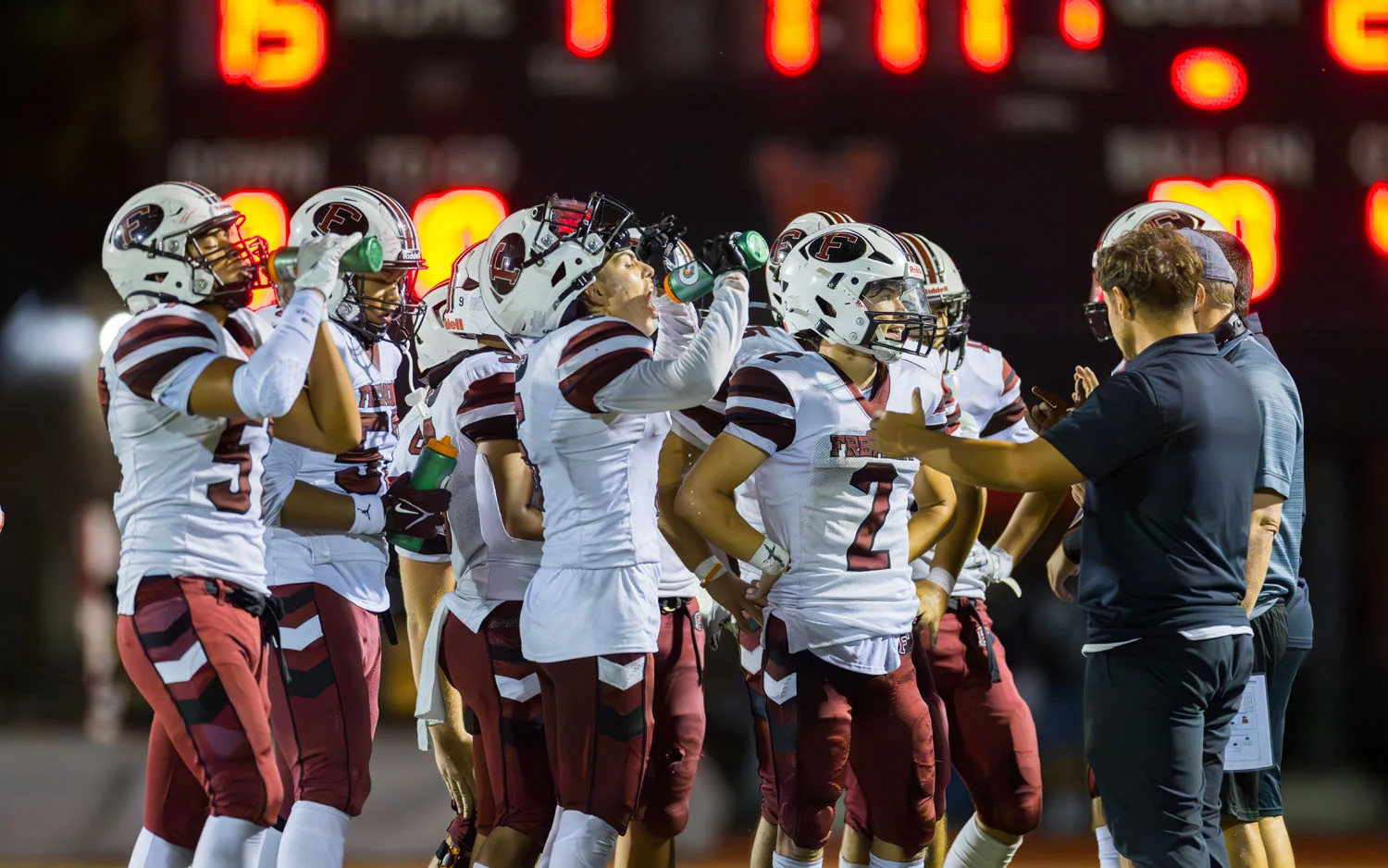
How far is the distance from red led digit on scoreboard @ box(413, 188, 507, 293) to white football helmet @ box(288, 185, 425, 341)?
1.46 meters

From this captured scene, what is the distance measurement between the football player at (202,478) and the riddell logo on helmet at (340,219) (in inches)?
35.0

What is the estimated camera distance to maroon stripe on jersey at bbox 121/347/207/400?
3.45 m

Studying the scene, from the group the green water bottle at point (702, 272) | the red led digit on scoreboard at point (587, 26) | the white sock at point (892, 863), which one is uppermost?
the red led digit on scoreboard at point (587, 26)

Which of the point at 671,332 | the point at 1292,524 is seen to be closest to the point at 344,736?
the point at 671,332

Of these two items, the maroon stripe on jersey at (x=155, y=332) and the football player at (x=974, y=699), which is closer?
the maroon stripe on jersey at (x=155, y=332)

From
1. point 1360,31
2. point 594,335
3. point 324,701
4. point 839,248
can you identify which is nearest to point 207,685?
point 324,701

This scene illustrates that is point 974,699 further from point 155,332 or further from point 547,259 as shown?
point 155,332

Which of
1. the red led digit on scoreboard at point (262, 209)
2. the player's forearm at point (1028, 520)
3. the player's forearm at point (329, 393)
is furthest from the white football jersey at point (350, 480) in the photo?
the red led digit on scoreboard at point (262, 209)

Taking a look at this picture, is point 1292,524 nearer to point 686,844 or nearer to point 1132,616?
point 1132,616

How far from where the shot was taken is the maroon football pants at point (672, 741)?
4.08m

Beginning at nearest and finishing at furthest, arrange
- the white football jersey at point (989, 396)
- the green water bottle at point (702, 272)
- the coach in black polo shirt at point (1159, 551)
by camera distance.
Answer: the coach in black polo shirt at point (1159, 551) → the green water bottle at point (702, 272) → the white football jersey at point (989, 396)

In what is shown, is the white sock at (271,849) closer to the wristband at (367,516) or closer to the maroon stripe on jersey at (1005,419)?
the wristband at (367,516)

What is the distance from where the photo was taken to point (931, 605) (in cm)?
420

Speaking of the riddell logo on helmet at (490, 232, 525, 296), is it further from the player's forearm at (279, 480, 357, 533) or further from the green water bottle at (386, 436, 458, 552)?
the player's forearm at (279, 480, 357, 533)
